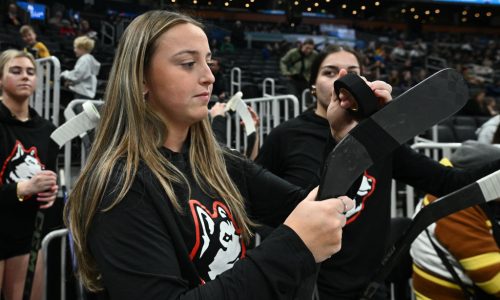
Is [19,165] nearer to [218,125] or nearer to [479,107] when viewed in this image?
[218,125]

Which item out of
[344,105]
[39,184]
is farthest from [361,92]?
[39,184]

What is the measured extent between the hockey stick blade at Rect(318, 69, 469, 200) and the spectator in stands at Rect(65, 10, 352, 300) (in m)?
0.04

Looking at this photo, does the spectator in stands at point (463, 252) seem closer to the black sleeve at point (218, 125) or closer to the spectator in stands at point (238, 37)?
the black sleeve at point (218, 125)

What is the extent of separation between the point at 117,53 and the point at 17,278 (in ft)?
5.52

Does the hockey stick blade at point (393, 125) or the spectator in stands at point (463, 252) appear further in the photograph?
the spectator in stands at point (463, 252)

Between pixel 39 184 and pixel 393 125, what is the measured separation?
63.7 inches

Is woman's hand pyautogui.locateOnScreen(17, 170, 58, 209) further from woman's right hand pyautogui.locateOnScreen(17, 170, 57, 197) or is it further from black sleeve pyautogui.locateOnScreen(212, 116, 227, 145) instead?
black sleeve pyautogui.locateOnScreen(212, 116, 227, 145)

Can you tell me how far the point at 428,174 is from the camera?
5.21 ft

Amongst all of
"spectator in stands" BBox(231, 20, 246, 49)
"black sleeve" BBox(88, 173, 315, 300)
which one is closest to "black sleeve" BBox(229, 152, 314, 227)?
"black sleeve" BBox(88, 173, 315, 300)

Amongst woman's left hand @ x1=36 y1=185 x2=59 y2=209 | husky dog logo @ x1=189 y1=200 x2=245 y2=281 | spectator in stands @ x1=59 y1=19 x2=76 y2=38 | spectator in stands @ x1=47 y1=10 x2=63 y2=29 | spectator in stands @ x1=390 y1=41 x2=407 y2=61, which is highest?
spectator in stands @ x1=47 y1=10 x2=63 y2=29

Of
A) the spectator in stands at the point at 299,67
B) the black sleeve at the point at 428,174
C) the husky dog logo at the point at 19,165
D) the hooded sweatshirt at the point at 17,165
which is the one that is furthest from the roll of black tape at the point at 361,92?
the spectator in stands at the point at 299,67

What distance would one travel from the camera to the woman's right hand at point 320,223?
2.22 feet

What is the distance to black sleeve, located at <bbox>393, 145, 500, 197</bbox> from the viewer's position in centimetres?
154

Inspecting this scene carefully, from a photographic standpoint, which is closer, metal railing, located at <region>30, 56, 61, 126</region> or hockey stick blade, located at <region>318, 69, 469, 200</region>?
hockey stick blade, located at <region>318, 69, 469, 200</region>
